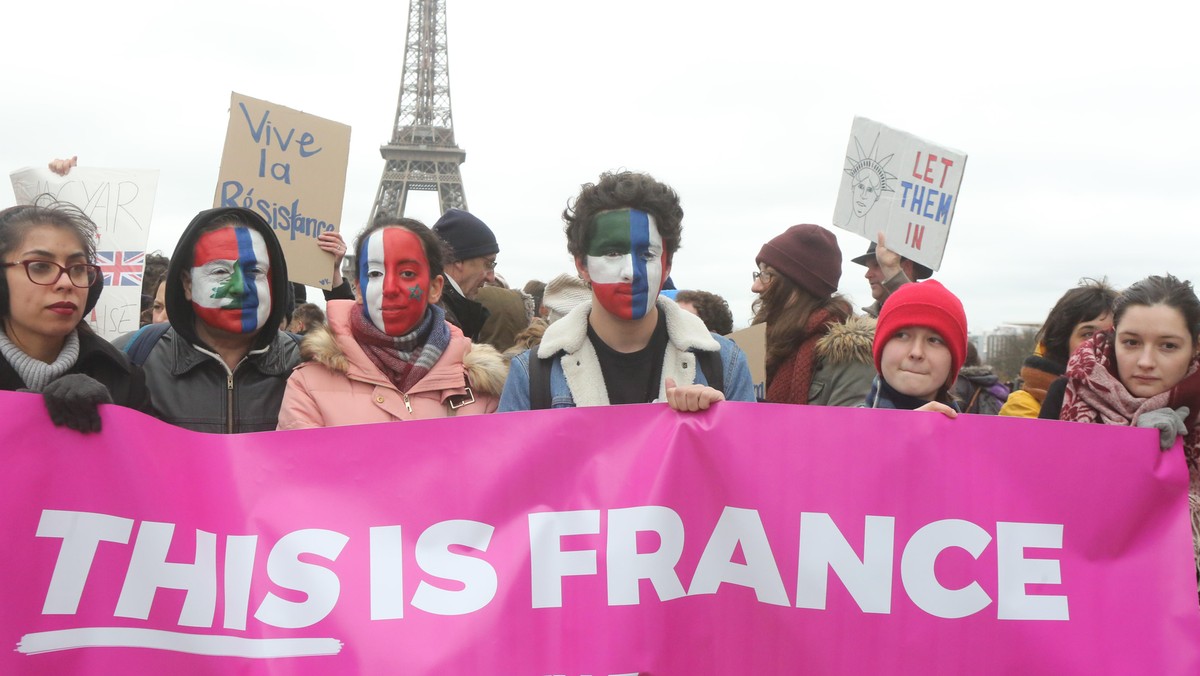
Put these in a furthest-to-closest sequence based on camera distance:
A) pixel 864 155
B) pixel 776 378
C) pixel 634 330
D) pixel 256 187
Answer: pixel 864 155
pixel 256 187
pixel 776 378
pixel 634 330

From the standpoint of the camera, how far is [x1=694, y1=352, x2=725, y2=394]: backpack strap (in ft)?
12.6

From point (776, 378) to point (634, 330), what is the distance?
1272mm

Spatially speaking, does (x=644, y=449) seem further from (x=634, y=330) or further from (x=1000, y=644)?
(x=1000, y=644)

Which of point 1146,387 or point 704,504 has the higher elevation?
point 1146,387

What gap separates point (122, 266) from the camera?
6336 mm

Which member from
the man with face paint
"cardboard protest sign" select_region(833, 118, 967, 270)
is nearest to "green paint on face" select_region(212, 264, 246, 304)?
the man with face paint

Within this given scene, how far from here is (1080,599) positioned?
3.42m

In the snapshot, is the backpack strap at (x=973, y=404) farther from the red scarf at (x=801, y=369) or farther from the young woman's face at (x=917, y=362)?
the young woman's face at (x=917, y=362)

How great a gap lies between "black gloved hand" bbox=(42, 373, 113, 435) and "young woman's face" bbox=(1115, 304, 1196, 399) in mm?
3290

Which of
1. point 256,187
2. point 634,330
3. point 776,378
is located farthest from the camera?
point 256,187

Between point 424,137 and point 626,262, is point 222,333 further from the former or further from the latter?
point 424,137

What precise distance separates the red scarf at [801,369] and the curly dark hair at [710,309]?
135cm

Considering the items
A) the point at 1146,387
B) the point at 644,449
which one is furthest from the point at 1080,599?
the point at 644,449

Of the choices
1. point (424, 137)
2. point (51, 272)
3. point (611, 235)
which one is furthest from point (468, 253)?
point (424, 137)
